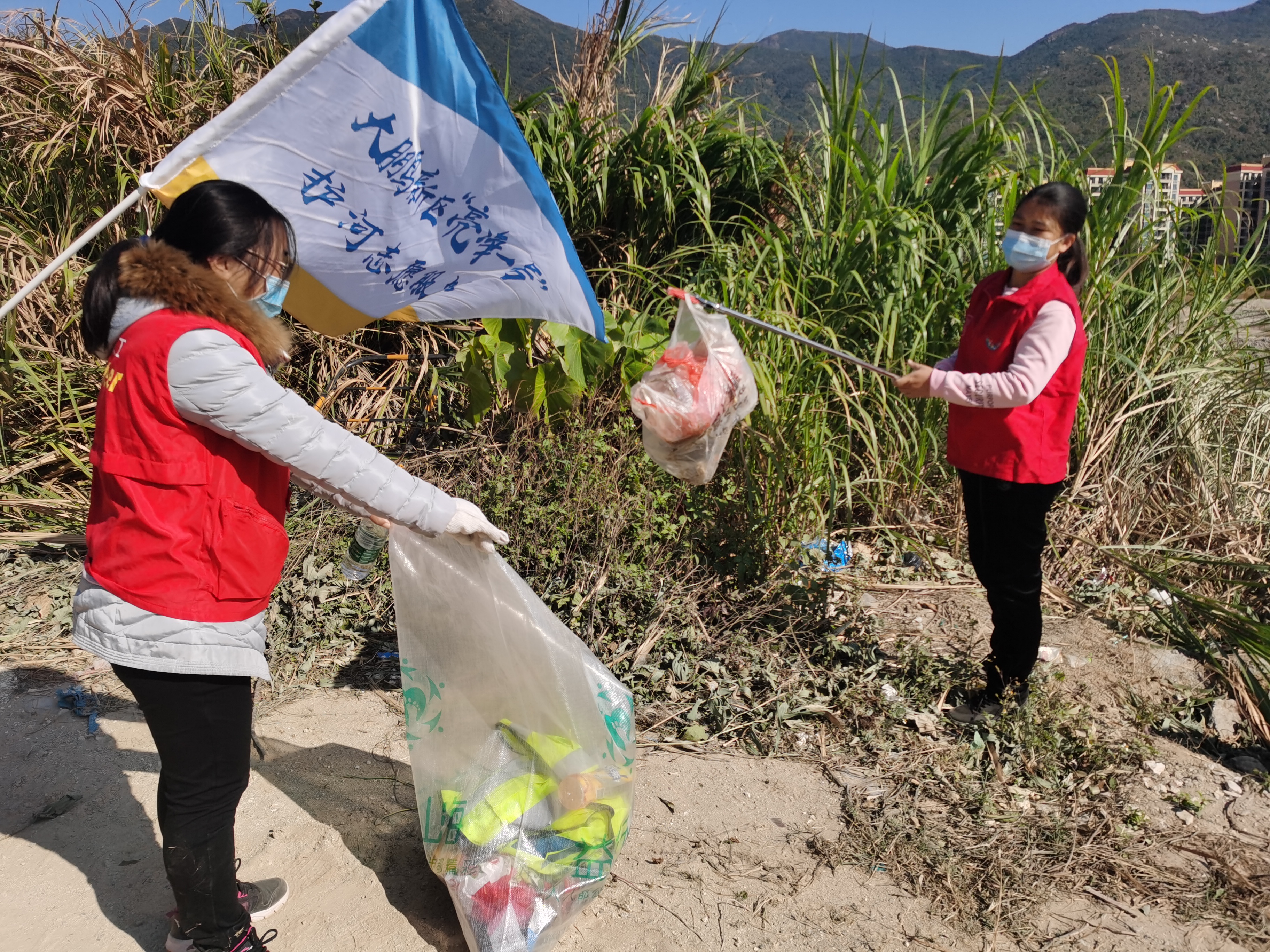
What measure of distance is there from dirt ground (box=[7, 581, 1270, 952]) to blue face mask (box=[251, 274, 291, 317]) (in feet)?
4.52

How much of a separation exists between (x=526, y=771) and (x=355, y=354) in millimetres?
3039

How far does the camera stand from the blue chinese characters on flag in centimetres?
186

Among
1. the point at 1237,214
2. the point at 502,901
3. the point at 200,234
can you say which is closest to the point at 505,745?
the point at 502,901

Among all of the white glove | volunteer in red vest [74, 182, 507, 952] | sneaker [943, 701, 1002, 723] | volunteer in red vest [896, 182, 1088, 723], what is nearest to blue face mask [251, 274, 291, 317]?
volunteer in red vest [74, 182, 507, 952]

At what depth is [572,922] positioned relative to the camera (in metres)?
2.03

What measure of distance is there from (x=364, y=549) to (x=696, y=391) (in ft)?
3.38

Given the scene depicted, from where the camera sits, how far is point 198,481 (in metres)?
1.58

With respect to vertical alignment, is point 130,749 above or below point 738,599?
below

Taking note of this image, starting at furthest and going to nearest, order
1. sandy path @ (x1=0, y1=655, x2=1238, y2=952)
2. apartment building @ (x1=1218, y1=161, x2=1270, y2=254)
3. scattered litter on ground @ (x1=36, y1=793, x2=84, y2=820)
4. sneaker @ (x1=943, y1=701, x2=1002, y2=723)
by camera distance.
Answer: apartment building @ (x1=1218, y1=161, x2=1270, y2=254), sneaker @ (x1=943, y1=701, x2=1002, y2=723), scattered litter on ground @ (x1=36, y1=793, x2=84, y2=820), sandy path @ (x1=0, y1=655, x2=1238, y2=952)

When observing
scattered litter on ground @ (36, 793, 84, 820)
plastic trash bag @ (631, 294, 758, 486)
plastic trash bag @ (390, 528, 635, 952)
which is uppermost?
plastic trash bag @ (631, 294, 758, 486)

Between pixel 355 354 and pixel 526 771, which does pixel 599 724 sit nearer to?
pixel 526 771

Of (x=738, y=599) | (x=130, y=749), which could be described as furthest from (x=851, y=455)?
(x=130, y=749)

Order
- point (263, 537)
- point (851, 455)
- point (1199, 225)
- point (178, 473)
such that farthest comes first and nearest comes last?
point (1199, 225) → point (851, 455) → point (263, 537) → point (178, 473)

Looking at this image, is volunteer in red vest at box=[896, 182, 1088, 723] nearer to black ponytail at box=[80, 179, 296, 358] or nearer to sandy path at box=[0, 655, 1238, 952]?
sandy path at box=[0, 655, 1238, 952]
